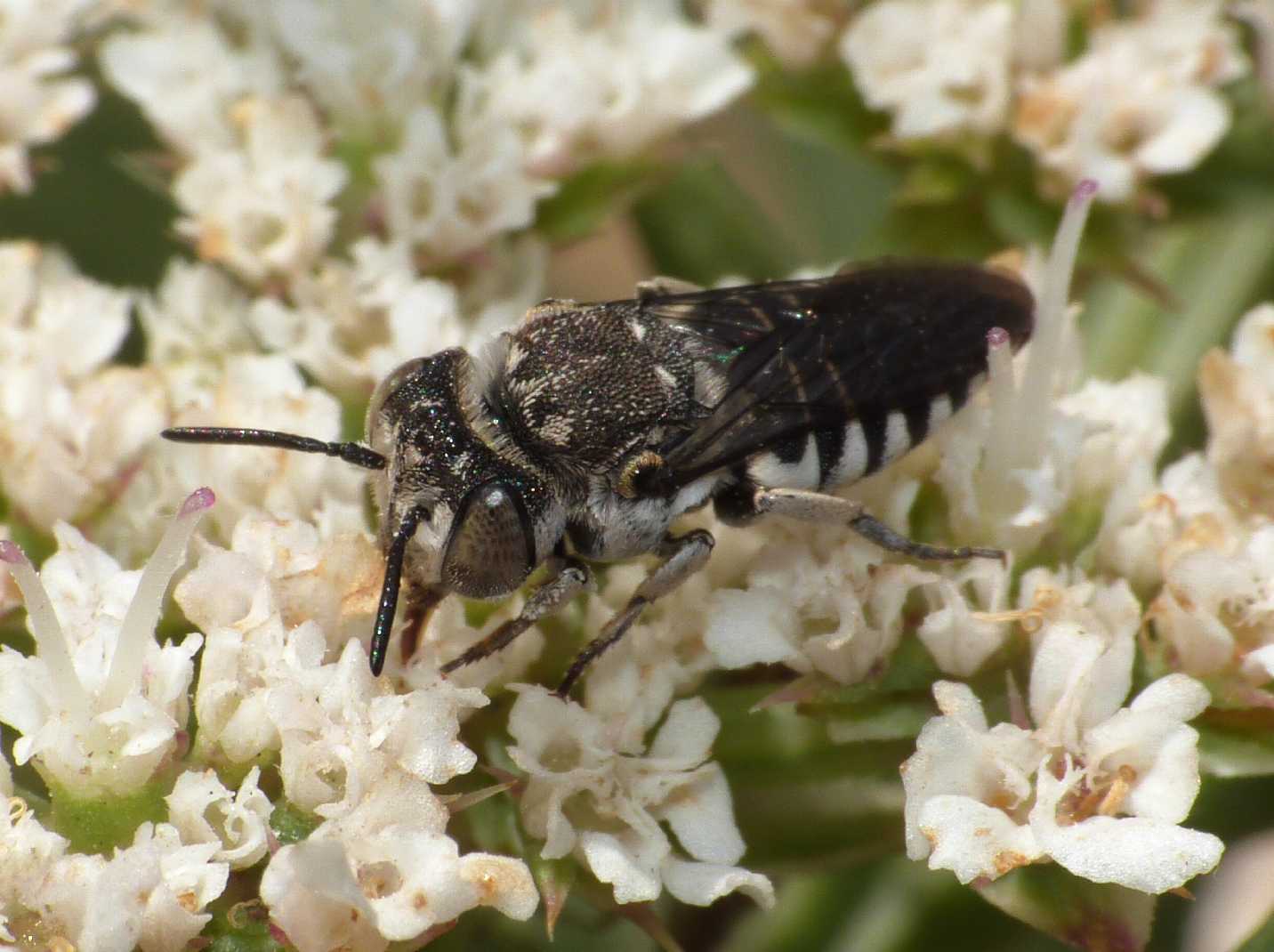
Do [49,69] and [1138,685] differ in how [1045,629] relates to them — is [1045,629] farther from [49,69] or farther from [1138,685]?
[49,69]

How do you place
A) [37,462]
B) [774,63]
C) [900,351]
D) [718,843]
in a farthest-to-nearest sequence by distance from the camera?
[774,63]
[37,462]
[900,351]
[718,843]

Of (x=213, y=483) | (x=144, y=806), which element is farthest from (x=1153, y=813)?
(x=213, y=483)

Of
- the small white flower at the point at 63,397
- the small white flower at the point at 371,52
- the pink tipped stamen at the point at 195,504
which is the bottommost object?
the small white flower at the point at 63,397

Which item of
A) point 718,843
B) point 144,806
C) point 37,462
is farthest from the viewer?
point 37,462

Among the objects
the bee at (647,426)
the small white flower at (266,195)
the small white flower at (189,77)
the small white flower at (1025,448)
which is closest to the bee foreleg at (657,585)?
the bee at (647,426)

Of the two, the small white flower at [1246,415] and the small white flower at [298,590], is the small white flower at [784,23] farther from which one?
the small white flower at [298,590]

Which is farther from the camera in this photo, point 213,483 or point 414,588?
point 213,483

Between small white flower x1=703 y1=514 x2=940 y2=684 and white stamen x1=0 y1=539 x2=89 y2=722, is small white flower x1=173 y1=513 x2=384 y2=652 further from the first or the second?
small white flower x1=703 y1=514 x2=940 y2=684

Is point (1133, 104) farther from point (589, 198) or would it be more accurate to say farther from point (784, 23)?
point (589, 198)

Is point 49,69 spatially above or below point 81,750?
above
